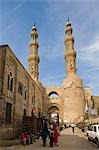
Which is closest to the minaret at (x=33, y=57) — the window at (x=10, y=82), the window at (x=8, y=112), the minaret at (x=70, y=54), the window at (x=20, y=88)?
the minaret at (x=70, y=54)

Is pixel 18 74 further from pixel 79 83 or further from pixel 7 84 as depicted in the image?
pixel 79 83

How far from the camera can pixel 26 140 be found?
580 inches

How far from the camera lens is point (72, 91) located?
53.3 m

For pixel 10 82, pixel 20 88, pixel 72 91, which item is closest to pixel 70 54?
pixel 72 91

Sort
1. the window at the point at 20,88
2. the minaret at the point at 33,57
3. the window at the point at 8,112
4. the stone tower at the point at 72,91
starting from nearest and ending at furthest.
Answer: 1. the window at the point at 8,112
2. the window at the point at 20,88
3. the stone tower at the point at 72,91
4. the minaret at the point at 33,57

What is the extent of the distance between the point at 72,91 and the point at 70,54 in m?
9.33

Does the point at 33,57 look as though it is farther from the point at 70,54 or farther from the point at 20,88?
the point at 20,88

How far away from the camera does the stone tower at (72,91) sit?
170 feet

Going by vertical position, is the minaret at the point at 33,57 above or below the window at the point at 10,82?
above

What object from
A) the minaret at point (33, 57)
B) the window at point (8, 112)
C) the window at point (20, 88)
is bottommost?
the window at point (8, 112)

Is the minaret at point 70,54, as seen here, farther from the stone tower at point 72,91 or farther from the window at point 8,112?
the window at point 8,112

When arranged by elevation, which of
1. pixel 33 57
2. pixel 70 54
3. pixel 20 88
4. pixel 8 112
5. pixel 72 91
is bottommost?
pixel 8 112

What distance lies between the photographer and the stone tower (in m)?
51.8

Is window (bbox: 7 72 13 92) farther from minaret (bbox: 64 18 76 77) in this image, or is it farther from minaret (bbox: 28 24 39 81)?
minaret (bbox: 64 18 76 77)
